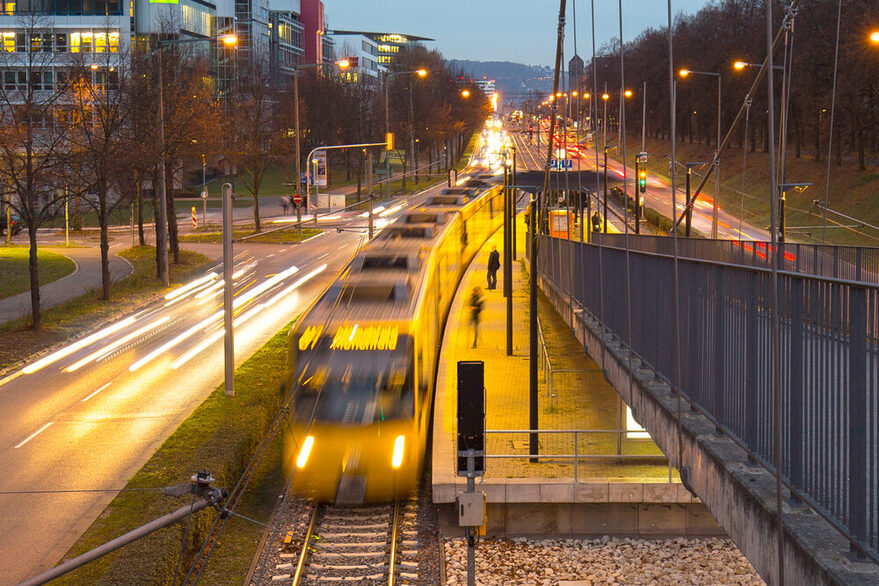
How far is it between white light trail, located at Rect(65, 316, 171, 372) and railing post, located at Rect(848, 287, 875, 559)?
25.4 meters

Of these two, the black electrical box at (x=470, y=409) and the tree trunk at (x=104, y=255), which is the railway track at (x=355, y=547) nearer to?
the black electrical box at (x=470, y=409)

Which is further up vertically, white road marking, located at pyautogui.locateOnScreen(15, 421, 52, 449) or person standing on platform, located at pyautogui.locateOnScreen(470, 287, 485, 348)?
person standing on platform, located at pyautogui.locateOnScreen(470, 287, 485, 348)

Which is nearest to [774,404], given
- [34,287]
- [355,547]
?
[355,547]

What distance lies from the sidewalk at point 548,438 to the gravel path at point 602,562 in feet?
2.48

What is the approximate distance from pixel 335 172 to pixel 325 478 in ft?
340

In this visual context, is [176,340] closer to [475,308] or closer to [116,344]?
[116,344]

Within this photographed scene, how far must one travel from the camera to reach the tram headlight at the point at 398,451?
59.9 ft

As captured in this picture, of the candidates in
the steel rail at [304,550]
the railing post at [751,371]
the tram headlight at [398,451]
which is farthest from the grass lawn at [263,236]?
the railing post at [751,371]

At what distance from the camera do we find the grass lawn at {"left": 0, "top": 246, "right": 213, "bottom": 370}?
1241 inches

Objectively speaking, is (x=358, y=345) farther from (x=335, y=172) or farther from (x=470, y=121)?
(x=470, y=121)

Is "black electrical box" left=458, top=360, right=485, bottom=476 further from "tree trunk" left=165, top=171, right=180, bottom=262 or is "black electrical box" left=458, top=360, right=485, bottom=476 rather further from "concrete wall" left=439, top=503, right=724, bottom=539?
"tree trunk" left=165, top=171, right=180, bottom=262

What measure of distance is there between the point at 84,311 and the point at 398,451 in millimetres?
22826

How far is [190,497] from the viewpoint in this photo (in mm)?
17422

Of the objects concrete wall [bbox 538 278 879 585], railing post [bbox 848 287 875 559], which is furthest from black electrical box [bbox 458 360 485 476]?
railing post [bbox 848 287 875 559]
